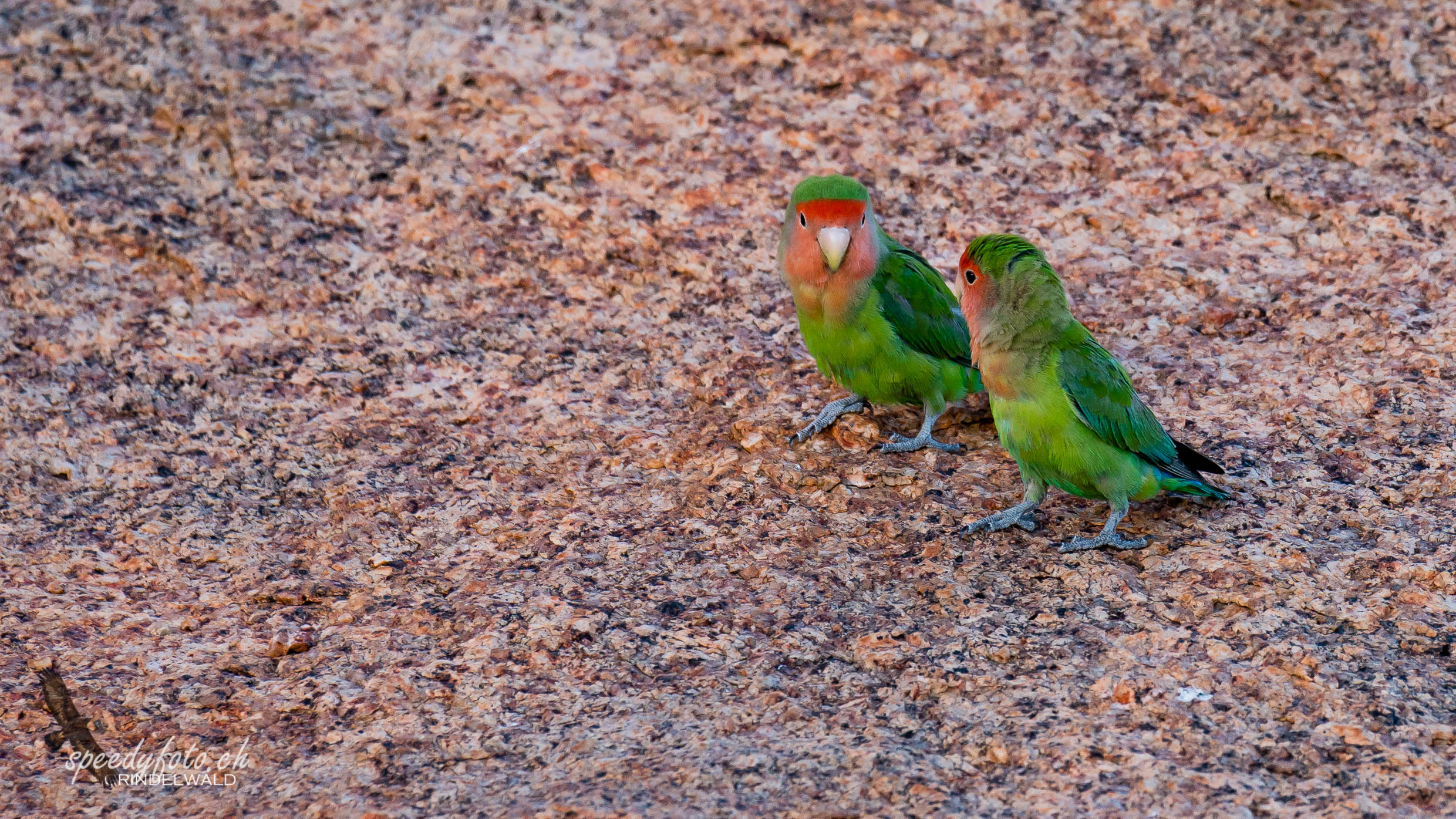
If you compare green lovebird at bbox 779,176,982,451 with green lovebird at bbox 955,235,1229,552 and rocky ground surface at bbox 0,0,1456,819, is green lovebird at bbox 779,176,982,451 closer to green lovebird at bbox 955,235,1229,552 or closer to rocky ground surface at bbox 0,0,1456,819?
rocky ground surface at bbox 0,0,1456,819

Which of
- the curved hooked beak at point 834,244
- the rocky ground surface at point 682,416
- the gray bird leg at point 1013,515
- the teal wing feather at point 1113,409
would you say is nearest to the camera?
the rocky ground surface at point 682,416

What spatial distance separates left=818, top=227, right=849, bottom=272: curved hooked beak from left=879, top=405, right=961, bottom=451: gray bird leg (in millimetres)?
679

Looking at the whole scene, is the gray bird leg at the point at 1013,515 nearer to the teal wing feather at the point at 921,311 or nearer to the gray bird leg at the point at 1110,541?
the gray bird leg at the point at 1110,541

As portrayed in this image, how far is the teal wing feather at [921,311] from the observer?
4492mm

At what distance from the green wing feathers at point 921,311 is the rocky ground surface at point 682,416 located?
370mm

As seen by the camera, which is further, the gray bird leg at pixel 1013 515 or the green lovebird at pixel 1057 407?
the gray bird leg at pixel 1013 515

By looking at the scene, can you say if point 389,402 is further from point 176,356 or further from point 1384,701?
point 1384,701

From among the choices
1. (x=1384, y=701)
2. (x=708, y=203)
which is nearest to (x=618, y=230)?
(x=708, y=203)

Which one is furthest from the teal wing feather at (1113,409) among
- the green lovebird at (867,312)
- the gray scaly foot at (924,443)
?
the gray scaly foot at (924,443)

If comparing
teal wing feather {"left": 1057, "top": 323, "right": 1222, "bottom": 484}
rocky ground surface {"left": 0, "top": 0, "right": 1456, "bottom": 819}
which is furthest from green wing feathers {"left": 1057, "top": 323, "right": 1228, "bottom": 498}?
rocky ground surface {"left": 0, "top": 0, "right": 1456, "bottom": 819}

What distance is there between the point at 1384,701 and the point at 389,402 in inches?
140

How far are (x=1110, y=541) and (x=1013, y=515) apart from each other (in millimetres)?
311

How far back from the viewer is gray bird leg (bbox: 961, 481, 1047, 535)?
4000mm

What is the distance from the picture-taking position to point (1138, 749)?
10.1 feet
